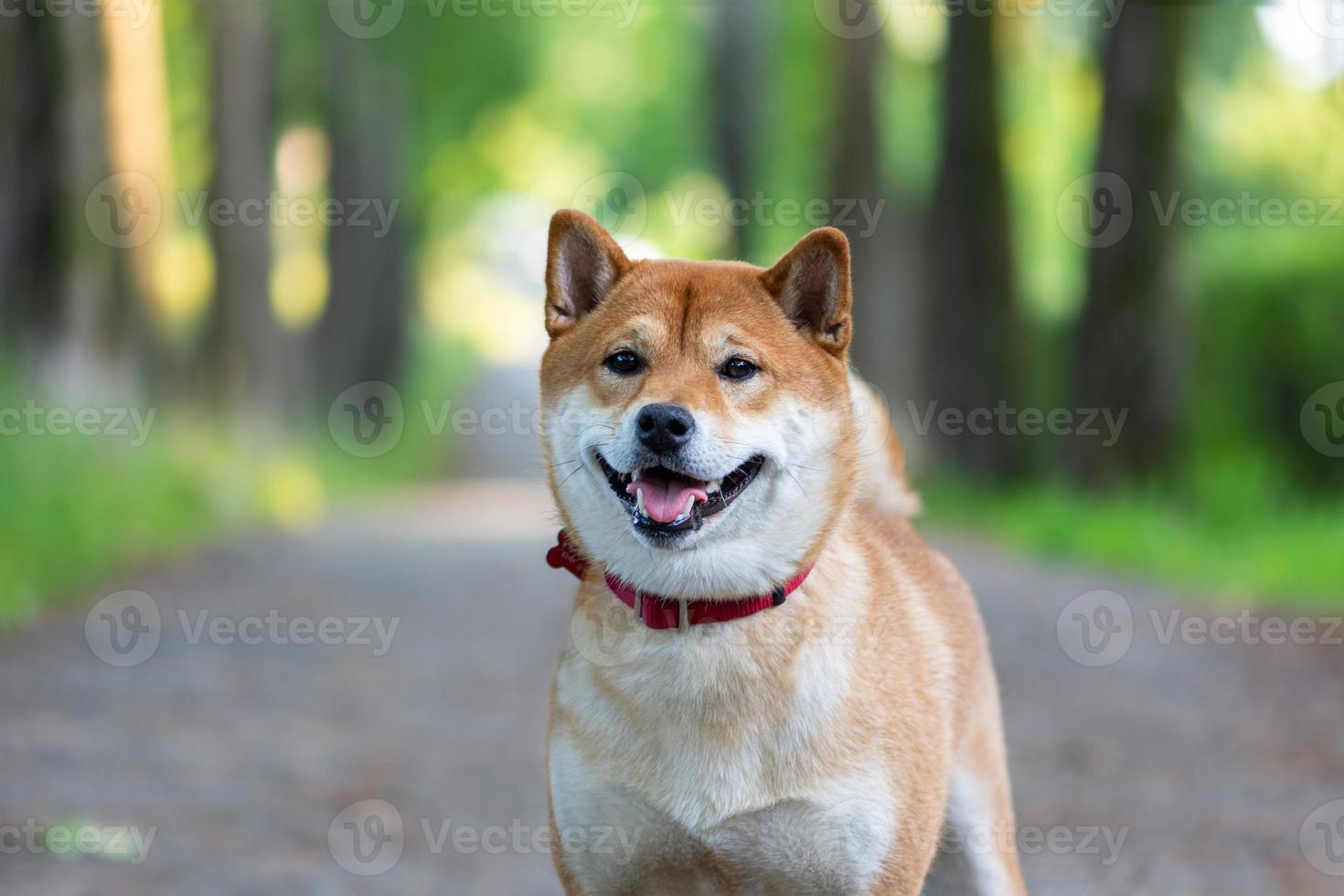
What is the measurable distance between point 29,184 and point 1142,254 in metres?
9.21

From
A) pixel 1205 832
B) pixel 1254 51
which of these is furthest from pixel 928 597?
pixel 1254 51

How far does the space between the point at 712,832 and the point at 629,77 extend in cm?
2998

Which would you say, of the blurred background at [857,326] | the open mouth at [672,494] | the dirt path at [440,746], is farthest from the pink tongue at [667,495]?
the blurred background at [857,326]

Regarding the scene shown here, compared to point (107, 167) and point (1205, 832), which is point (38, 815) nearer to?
point (1205, 832)

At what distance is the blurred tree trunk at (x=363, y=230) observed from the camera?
79.6 feet

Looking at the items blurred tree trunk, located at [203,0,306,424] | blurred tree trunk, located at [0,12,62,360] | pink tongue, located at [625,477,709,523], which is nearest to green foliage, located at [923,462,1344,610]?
pink tongue, located at [625,477,709,523]

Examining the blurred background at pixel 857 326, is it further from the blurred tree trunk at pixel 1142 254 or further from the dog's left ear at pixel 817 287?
the dog's left ear at pixel 817 287

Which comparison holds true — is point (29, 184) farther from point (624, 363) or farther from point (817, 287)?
point (817, 287)

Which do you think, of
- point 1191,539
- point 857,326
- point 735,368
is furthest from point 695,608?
point 857,326

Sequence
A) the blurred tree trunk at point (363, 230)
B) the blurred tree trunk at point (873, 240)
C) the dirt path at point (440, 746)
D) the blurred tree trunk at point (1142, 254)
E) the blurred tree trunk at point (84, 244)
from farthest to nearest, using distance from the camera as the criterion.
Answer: the blurred tree trunk at point (363, 230)
the blurred tree trunk at point (873, 240)
the blurred tree trunk at point (1142, 254)
the blurred tree trunk at point (84, 244)
the dirt path at point (440, 746)

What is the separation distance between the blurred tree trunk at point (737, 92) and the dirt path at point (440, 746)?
1553cm

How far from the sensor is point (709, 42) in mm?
27016

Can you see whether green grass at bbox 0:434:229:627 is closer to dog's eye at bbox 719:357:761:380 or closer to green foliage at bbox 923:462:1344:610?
dog's eye at bbox 719:357:761:380

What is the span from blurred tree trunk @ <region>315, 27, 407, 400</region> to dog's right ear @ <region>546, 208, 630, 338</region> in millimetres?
19973
